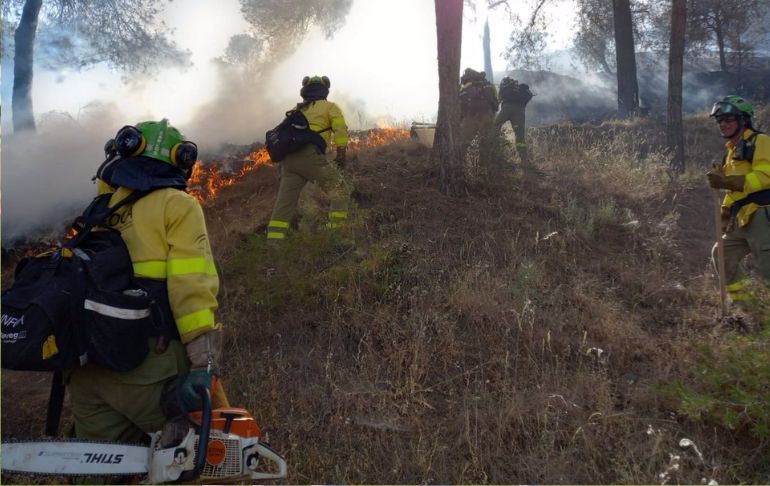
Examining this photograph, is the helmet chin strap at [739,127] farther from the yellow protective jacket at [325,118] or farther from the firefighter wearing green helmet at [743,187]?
the yellow protective jacket at [325,118]

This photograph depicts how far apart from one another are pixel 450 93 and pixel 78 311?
566 cm

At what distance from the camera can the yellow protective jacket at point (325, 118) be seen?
6.75 meters

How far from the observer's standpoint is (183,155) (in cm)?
286

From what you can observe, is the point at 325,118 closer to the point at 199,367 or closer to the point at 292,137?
the point at 292,137

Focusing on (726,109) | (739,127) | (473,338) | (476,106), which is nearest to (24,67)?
(476,106)

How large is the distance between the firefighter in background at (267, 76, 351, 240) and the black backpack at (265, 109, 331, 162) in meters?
0.07

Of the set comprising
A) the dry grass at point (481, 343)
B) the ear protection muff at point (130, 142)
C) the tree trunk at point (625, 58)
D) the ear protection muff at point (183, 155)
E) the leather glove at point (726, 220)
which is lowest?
the dry grass at point (481, 343)

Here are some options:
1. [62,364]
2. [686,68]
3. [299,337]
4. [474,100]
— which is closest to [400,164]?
[474,100]

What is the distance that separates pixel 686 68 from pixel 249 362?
72.4ft

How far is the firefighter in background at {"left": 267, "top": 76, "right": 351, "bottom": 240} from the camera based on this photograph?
623 centimetres

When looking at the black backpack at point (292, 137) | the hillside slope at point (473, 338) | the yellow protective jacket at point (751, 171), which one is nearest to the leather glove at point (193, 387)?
the hillside slope at point (473, 338)

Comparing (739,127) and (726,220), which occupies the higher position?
(739,127)

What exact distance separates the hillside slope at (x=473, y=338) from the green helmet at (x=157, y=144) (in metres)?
1.91

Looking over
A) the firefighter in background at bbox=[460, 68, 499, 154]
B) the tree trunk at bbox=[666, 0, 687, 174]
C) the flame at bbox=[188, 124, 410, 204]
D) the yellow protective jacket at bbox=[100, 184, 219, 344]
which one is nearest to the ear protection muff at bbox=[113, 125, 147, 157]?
the yellow protective jacket at bbox=[100, 184, 219, 344]
